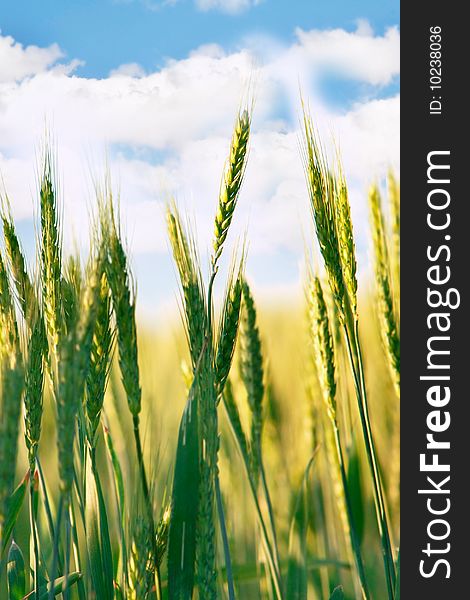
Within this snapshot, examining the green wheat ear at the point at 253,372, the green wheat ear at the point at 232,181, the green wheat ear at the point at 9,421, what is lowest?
the green wheat ear at the point at 9,421

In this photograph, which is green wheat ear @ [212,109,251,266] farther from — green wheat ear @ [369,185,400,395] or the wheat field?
green wheat ear @ [369,185,400,395]

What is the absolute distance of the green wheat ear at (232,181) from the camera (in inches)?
34.6

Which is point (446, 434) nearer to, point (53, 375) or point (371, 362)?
point (53, 375)

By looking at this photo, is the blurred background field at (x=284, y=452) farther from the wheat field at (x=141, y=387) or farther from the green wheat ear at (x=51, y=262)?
the green wheat ear at (x=51, y=262)

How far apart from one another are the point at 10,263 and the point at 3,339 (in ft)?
0.49

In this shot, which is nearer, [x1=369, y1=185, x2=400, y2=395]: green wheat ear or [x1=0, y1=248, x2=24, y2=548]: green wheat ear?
[x1=0, y1=248, x2=24, y2=548]: green wheat ear

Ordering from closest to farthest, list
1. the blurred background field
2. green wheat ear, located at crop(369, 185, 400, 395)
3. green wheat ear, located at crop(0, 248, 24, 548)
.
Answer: green wheat ear, located at crop(0, 248, 24, 548), green wheat ear, located at crop(369, 185, 400, 395), the blurred background field

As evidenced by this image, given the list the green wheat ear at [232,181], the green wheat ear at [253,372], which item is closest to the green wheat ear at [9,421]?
the green wheat ear at [232,181]

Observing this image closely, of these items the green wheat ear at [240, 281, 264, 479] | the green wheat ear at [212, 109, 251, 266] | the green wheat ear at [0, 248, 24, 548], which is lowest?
the green wheat ear at [0, 248, 24, 548]

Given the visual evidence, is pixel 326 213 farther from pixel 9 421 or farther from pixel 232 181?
pixel 9 421

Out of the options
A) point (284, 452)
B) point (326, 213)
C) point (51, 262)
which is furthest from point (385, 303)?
point (284, 452)

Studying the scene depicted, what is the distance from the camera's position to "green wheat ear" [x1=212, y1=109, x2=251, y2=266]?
878 mm

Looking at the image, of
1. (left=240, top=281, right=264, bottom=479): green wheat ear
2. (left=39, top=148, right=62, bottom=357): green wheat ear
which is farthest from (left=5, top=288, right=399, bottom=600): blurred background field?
(left=39, top=148, right=62, bottom=357): green wheat ear

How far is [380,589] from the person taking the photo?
1509 millimetres
